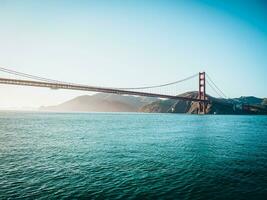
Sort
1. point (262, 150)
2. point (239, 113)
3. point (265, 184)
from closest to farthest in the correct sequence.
Answer: point (265, 184) < point (262, 150) < point (239, 113)

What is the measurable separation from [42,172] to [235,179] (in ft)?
38.9

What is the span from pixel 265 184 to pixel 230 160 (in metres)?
5.50

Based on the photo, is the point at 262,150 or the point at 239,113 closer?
the point at 262,150

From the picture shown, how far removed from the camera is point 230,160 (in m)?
17.7

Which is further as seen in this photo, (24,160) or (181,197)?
(24,160)

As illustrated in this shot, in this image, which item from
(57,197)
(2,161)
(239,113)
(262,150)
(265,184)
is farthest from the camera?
(239,113)

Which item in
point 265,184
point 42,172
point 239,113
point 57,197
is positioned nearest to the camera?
point 57,197

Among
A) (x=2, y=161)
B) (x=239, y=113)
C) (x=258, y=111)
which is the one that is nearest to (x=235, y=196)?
(x=2, y=161)

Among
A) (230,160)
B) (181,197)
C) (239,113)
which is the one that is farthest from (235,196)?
(239,113)

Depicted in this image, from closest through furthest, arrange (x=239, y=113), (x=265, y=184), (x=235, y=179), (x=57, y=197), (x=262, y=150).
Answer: (x=57, y=197) → (x=265, y=184) → (x=235, y=179) → (x=262, y=150) → (x=239, y=113)

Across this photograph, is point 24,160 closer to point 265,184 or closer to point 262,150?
point 265,184

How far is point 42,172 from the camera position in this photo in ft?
46.4

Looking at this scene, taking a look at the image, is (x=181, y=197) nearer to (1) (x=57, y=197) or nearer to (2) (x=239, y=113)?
(1) (x=57, y=197)

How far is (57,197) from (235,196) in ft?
27.7
